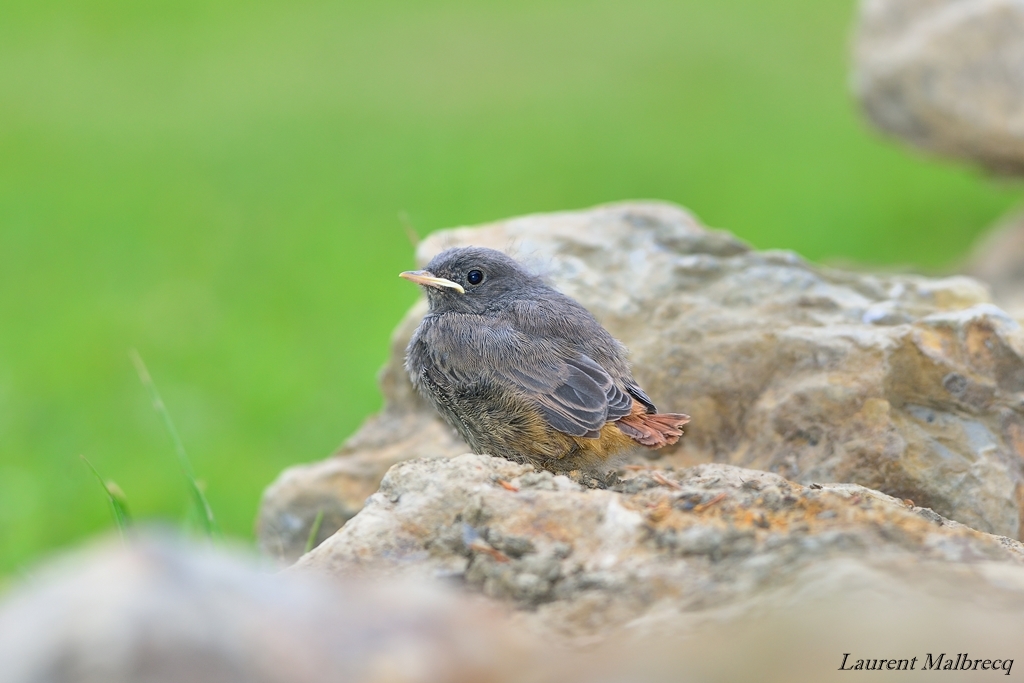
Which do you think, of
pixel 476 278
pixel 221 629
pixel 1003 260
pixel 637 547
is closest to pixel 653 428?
pixel 476 278

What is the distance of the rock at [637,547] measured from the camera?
81.5 inches

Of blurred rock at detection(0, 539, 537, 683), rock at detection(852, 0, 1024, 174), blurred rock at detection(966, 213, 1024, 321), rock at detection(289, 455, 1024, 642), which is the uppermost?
rock at detection(852, 0, 1024, 174)

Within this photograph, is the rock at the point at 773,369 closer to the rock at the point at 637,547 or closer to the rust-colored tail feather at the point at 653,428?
the rust-colored tail feather at the point at 653,428

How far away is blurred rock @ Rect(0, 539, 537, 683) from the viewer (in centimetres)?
146

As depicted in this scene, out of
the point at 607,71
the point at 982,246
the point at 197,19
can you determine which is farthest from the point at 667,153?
the point at 197,19

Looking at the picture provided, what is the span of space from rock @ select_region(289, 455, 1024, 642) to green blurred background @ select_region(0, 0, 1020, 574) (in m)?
2.90

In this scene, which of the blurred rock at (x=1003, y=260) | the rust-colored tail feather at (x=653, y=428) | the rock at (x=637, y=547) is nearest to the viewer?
the rock at (x=637, y=547)

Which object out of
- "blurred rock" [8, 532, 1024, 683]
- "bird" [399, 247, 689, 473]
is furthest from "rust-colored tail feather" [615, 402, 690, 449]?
"blurred rock" [8, 532, 1024, 683]

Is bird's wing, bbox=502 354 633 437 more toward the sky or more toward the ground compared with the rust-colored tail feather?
more toward the sky

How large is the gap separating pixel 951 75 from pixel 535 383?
16.9 feet

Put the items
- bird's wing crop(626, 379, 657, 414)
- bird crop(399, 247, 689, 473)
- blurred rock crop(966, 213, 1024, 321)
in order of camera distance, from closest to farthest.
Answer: bird crop(399, 247, 689, 473), bird's wing crop(626, 379, 657, 414), blurred rock crop(966, 213, 1024, 321)

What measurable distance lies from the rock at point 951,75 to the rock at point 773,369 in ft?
11.3

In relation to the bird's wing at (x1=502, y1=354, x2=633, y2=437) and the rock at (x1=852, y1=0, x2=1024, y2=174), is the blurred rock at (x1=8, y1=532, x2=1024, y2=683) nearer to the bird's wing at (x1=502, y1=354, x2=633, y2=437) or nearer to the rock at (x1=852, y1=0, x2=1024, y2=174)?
the bird's wing at (x1=502, y1=354, x2=633, y2=437)

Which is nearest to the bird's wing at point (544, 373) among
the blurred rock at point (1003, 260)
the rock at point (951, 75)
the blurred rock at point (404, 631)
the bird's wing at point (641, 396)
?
the bird's wing at point (641, 396)
